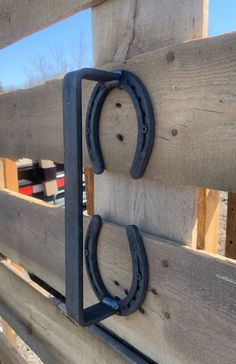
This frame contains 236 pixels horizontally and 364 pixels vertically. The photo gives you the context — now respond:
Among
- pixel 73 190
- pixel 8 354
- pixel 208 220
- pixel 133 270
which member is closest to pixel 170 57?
pixel 73 190

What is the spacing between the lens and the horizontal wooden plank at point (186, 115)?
0.58 m

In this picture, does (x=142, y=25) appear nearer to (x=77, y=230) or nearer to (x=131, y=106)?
(x=131, y=106)

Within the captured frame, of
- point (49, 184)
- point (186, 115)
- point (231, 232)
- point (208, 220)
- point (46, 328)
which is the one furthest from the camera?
point (49, 184)

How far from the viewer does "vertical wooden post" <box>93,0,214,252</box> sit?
0.69 m

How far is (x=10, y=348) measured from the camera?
1692 mm

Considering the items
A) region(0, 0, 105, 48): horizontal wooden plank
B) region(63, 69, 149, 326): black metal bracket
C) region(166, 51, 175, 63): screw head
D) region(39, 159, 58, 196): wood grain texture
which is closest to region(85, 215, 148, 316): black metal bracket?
region(63, 69, 149, 326): black metal bracket

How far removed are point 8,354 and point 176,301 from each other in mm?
1289

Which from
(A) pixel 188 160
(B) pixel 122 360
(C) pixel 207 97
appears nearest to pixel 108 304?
(B) pixel 122 360

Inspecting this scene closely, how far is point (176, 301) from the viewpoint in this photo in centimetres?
73

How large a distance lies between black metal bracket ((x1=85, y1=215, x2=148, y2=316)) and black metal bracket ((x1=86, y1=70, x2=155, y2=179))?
5.9 inches

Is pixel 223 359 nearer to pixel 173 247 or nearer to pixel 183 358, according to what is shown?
pixel 183 358

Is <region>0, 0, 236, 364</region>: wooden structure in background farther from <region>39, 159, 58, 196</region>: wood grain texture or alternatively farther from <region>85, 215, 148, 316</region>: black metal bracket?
<region>39, 159, 58, 196</region>: wood grain texture

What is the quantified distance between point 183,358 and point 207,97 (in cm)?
51

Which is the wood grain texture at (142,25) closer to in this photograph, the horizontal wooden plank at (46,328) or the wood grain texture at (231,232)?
the horizontal wooden plank at (46,328)
